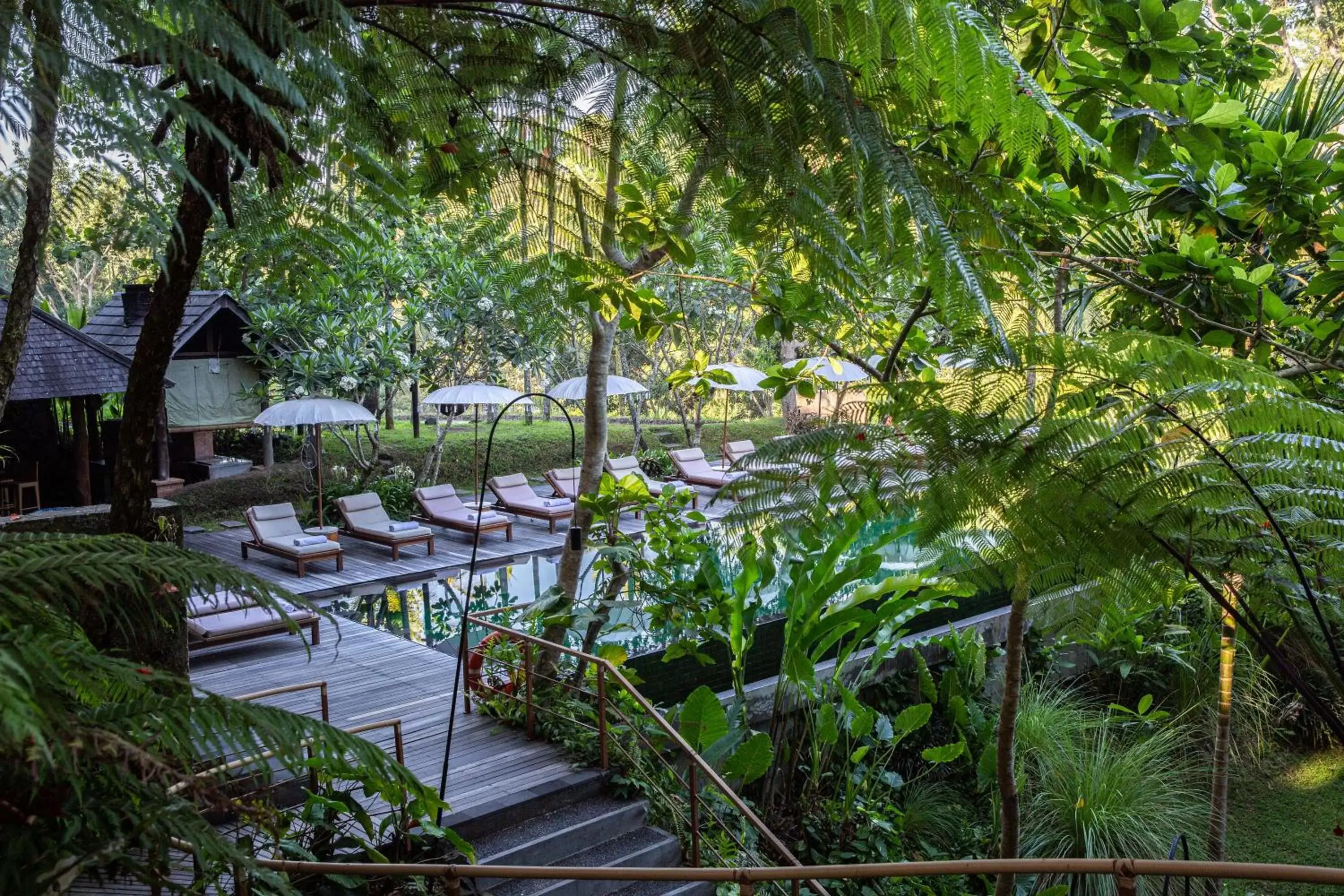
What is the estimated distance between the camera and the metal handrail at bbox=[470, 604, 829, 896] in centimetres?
567

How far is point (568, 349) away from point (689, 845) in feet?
59.1

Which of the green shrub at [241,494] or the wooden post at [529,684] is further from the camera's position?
the green shrub at [241,494]

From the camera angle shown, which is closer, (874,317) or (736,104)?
(736,104)

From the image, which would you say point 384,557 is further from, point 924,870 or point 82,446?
point 924,870

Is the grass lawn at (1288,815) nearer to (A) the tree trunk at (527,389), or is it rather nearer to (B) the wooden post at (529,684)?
(B) the wooden post at (529,684)

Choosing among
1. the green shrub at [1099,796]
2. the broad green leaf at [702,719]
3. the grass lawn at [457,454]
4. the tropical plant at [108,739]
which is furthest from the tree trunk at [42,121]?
the grass lawn at [457,454]

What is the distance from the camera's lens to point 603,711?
21.9ft

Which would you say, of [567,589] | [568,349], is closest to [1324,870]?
[567,589]

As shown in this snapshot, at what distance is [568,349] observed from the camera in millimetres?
23656

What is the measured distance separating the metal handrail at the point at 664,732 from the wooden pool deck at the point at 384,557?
15.9 ft

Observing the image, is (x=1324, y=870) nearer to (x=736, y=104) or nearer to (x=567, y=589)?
(x=736, y=104)

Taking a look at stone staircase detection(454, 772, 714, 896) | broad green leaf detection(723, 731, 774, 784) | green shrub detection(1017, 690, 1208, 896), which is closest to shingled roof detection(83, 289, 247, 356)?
stone staircase detection(454, 772, 714, 896)

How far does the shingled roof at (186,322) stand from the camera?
15.2 meters

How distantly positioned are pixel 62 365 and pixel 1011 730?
12548mm
